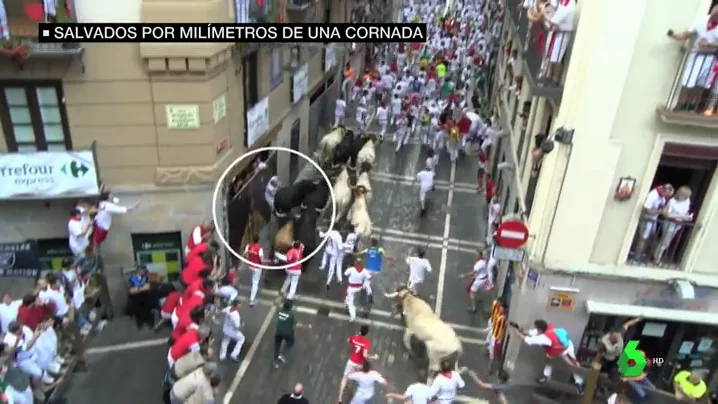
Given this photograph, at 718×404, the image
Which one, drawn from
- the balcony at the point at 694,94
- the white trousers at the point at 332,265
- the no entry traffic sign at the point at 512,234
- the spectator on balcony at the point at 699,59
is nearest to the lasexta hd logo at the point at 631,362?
the no entry traffic sign at the point at 512,234

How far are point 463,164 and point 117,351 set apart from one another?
1434 cm

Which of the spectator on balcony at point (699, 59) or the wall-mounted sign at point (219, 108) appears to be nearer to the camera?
the spectator on balcony at point (699, 59)

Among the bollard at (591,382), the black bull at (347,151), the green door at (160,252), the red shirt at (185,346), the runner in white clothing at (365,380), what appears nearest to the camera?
the red shirt at (185,346)

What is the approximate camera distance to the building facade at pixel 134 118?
1136cm

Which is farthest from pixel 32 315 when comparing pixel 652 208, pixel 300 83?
pixel 300 83

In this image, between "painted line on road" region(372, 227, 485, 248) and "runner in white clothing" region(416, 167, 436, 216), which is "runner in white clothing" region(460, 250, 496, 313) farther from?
"runner in white clothing" region(416, 167, 436, 216)

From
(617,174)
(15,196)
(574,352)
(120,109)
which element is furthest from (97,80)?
(574,352)

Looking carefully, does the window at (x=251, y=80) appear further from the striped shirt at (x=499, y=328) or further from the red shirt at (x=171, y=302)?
the striped shirt at (x=499, y=328)

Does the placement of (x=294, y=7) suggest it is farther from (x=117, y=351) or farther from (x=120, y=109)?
(x=117, y=351)

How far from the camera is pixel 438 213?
18.9 meters

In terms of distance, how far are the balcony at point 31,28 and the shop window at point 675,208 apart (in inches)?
422

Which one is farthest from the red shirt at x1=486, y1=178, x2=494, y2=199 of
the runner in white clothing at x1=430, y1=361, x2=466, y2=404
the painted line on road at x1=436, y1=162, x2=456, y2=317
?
the runner in white clothing at x1=430, y1=361, x2=466, y2=404

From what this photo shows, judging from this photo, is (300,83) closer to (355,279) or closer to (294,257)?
(294,257)

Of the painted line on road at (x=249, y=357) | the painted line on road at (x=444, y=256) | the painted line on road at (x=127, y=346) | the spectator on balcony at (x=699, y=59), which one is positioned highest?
the spectator on balcony at (x=699, y=59)
